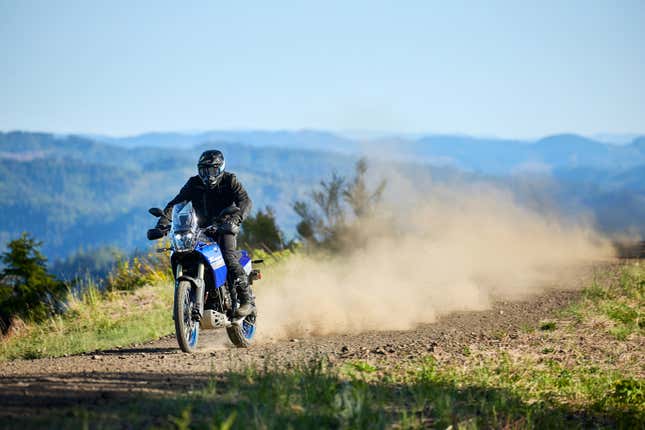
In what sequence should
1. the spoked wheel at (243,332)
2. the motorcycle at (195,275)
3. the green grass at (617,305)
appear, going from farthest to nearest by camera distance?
the green grass at (617,305)
the spoked wheel at (243,332)
the motorcycle at (195,275)

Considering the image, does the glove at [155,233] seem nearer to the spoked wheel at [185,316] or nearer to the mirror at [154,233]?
the mirror at [154,233]

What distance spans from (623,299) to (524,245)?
11424mm

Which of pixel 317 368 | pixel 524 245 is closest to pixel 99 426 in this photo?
pixel 317 368

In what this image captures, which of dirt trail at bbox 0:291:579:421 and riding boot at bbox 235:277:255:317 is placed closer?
dirt trail at bbox 0:291:579:421

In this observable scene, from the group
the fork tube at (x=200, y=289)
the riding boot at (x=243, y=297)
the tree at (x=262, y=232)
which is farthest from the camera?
the tree at (x=262, y=232)

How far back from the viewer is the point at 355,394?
238 inches

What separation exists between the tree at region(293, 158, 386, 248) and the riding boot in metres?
17.7

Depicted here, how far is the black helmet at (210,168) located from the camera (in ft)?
30.0

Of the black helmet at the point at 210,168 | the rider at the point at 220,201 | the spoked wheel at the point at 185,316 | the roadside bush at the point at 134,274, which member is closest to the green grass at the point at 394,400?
the spoked wheel at the point at 185,316

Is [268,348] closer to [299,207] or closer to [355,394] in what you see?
[355,394]

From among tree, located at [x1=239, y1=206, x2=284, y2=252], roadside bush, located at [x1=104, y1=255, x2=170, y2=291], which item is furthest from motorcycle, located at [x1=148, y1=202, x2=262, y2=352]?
tree, located at [x1=239, y1=206, x2=284, y2=252]

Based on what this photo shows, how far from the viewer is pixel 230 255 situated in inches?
358

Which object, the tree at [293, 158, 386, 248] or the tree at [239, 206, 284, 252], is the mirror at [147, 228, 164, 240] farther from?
the tree at [293, 158, 386, 248]

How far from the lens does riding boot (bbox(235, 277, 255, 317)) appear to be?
9.29 meters
